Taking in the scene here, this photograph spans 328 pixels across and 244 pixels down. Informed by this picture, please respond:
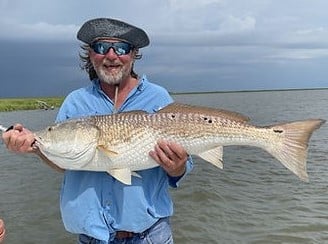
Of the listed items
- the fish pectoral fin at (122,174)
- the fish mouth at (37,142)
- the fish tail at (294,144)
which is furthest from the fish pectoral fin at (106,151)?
the fish tail at (294,144)

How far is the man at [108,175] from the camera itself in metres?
3.93

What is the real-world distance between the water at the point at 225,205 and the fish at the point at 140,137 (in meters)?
5.96

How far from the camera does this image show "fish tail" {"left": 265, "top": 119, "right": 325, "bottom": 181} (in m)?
4.10

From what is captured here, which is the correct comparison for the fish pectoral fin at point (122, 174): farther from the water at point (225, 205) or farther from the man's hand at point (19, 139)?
the water at point (225, 205)

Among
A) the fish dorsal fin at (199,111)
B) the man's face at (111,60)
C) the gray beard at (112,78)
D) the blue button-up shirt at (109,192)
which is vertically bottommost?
the blue button-up shirt at (109,192)

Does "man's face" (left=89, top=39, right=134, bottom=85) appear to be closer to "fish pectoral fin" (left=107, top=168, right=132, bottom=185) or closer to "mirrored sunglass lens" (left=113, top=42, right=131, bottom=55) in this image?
"mirrored sunglass lens" (left=113, top=42, right=131, bottom=55)

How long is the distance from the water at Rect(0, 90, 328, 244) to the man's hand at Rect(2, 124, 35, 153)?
664 centimetres

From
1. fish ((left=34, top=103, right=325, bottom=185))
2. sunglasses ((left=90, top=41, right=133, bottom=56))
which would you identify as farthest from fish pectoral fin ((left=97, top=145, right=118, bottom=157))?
sunglasses ((left=90, top=41, right=133, bottom=56))

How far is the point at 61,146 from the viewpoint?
3975mm

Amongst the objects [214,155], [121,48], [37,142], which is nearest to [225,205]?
[214,155]

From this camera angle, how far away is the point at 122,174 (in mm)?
3852

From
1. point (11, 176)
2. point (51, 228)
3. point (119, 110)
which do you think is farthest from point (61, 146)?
point (11, 176)

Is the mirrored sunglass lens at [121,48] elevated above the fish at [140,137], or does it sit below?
above

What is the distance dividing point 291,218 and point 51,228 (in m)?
5.19
